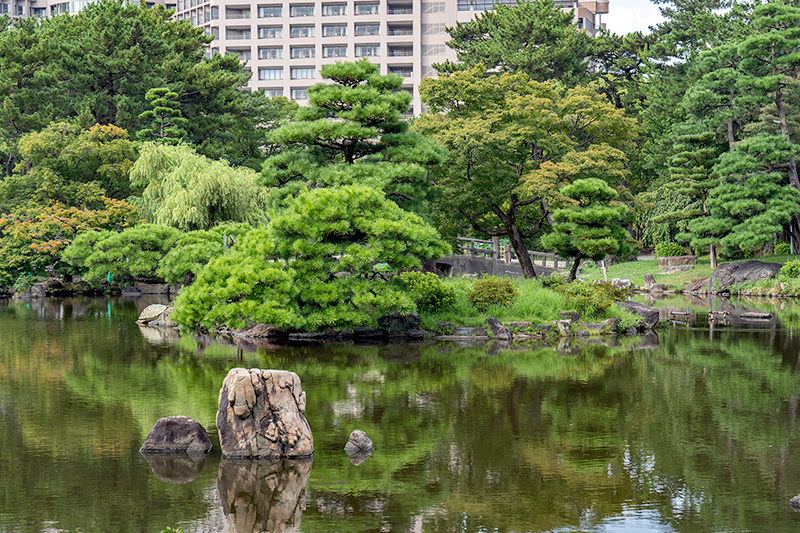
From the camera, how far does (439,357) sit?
Result: 2070cm

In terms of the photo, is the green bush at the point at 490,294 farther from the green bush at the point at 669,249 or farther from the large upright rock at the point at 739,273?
the green bush at the point at 669,249

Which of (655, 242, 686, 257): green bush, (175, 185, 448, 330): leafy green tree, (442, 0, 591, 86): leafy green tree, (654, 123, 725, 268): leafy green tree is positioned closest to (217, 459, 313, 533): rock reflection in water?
(175, 185, 448, 330): leafy green tree

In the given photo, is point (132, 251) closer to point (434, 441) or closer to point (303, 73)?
point (434, 441)

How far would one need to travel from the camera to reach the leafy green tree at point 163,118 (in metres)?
42.6

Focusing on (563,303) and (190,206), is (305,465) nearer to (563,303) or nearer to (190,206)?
(563,303)

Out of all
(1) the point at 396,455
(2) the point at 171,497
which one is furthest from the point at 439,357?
(2) the point at 171,497

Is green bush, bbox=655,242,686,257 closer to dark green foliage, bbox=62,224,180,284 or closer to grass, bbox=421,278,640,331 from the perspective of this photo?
grass, bbox=421,278,640,331

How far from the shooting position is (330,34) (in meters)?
91.9

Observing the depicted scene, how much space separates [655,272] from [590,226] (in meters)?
18.5

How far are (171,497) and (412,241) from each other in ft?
45.5

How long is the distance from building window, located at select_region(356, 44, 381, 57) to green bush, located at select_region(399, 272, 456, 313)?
2740 inches

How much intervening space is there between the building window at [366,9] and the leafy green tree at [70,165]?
174ft

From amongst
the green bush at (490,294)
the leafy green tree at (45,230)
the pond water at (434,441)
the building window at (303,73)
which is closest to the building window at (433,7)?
the building window at (303,73)

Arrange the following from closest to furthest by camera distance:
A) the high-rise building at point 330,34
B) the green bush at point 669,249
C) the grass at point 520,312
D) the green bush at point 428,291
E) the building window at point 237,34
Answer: the green bush at point 428,291
the grass at point 520,312
the green bush at point 669,249
the high-rise building at point 330,34
the building window at point 237,34
